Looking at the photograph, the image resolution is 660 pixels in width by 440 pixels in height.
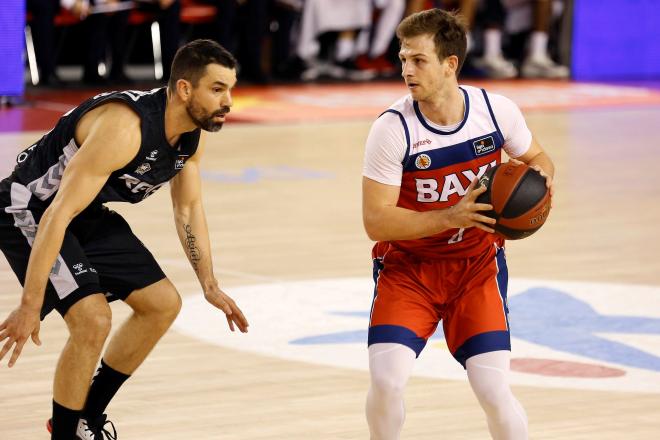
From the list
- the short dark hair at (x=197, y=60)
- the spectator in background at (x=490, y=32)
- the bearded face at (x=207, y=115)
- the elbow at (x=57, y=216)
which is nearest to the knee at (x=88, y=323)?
the elbow at (x=57, y=216)

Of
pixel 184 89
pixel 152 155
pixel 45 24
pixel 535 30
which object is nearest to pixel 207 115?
pixel 184 89

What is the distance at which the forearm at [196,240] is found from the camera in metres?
4.90

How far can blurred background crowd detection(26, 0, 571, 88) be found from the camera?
1466 cm

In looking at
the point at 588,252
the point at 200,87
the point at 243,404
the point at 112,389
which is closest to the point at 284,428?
the point at 243,404

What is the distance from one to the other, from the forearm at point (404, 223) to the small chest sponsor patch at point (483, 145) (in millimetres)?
313

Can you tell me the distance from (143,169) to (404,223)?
2.94ft

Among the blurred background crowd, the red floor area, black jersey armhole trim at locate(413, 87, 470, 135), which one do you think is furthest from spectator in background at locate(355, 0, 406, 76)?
black jersey armhole trim at locate(413, 87, 470, 135)

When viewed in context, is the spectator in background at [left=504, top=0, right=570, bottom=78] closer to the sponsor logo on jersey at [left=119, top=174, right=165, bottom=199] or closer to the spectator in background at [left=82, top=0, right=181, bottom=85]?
the spectator in background at [left=82, top=0, right=181, bottom=85]

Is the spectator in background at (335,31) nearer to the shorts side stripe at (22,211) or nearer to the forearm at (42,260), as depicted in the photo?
the shorts side stripe at (22,211)

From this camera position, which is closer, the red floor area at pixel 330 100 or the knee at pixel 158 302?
the knee at pixel 158 302

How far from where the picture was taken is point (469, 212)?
164 inches

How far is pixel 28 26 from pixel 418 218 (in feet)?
35.7

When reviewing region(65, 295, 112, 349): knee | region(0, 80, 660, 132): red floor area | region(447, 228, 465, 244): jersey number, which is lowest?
region(0, 80, 660, 132): red floor area

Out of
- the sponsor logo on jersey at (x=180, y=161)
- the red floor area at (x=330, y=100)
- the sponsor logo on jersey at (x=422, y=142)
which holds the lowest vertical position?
the red floor area at (x=330, y=100)
